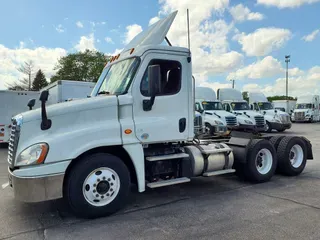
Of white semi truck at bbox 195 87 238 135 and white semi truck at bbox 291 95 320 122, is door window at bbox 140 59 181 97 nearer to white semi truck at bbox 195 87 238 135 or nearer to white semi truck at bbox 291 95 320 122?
white semi truck at bbox 195 87 238 135

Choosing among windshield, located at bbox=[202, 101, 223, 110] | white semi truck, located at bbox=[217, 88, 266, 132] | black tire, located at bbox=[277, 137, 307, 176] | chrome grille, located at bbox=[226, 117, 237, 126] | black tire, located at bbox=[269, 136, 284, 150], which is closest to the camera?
black tire, located at bbox=[277, 137, 307, 176]

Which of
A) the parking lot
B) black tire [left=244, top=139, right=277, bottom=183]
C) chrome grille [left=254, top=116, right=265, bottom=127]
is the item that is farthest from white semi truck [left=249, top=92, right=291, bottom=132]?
the parking lot

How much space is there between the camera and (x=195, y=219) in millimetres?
4453

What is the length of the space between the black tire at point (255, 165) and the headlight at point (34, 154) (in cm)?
432

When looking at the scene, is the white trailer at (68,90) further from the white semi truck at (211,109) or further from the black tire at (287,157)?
the black tire at (287,157)

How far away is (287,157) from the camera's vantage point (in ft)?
23.6

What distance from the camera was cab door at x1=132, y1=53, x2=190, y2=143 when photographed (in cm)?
488

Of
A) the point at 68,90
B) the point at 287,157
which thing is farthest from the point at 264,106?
the point at 287,157

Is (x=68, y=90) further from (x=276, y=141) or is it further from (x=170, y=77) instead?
(x=276, y=141)

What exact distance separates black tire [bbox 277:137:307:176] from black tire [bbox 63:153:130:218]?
14.3 ft

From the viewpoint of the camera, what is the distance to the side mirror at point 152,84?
4.46 metres

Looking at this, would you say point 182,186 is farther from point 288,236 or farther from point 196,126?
point 288,236

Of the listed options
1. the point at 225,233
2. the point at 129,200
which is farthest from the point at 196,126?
the point at 225,233

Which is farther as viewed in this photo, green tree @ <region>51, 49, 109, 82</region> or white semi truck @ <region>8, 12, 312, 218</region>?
green tree @ <region>51, 49, 109, 82</region>
